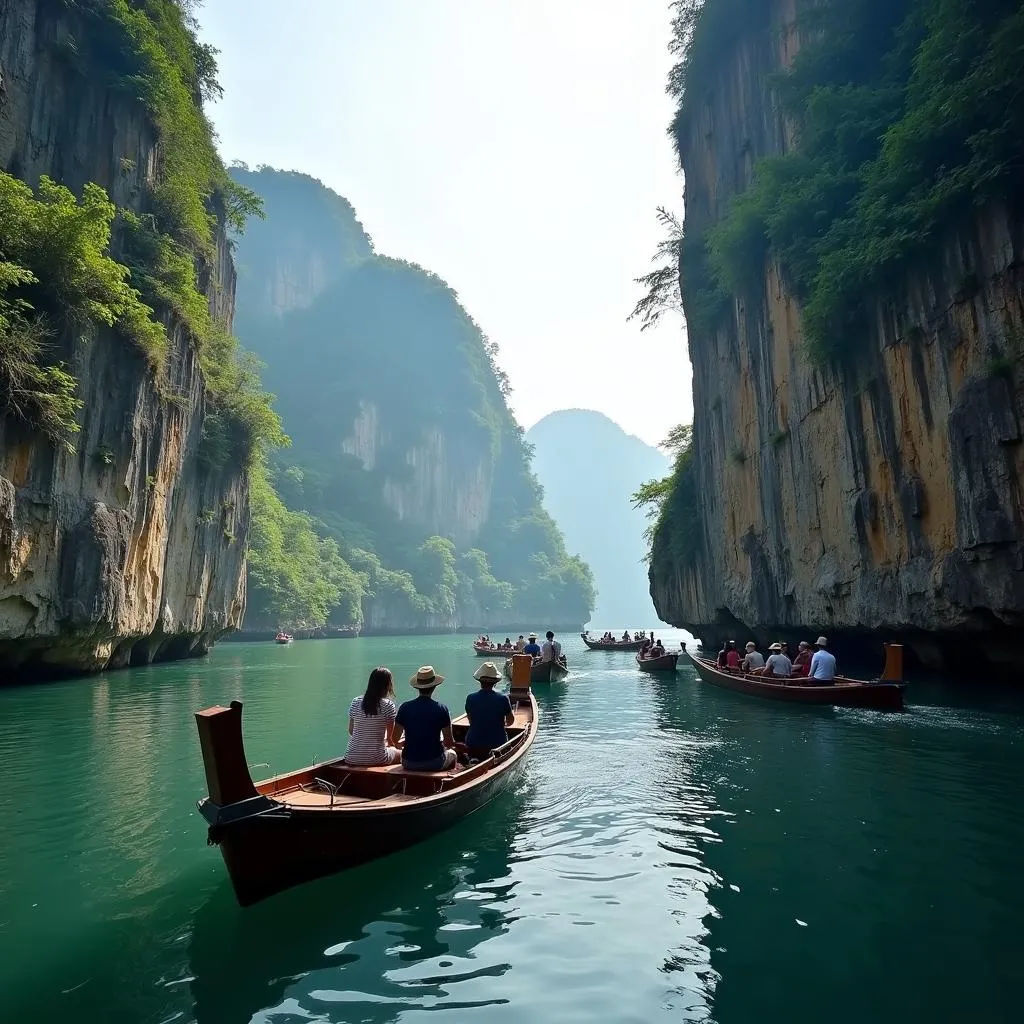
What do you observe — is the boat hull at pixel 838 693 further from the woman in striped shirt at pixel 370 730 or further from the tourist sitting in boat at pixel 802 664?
the woman in striped shirt at pixel 370 730

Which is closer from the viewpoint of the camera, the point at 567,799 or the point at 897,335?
the point at 567,799

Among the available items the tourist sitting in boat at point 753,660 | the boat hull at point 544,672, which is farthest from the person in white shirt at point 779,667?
the boat hull at point 544,672

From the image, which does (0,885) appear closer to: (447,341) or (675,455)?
(675,455)

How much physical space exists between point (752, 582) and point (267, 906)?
22895 millimetres

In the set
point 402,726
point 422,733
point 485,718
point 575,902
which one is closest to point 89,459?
point 485,718

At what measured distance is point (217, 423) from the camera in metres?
30.2

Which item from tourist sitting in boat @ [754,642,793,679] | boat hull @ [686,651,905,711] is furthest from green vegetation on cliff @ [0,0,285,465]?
tourist sitting in boat @ [754,642,793,679]

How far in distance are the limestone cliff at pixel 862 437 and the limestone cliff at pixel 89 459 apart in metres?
20.5

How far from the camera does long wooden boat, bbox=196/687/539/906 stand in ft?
16.2

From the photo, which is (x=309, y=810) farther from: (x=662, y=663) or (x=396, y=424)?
(x=396, y=424)

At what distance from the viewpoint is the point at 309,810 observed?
5.30 meters

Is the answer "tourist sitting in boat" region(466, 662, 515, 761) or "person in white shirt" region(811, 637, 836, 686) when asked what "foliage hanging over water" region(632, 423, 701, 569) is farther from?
"tourist sitting in boat" region(466, 662, 515, 761)

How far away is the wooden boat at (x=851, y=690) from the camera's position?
1373 centimetres

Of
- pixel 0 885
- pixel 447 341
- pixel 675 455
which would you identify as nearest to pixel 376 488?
pixel 447 341
